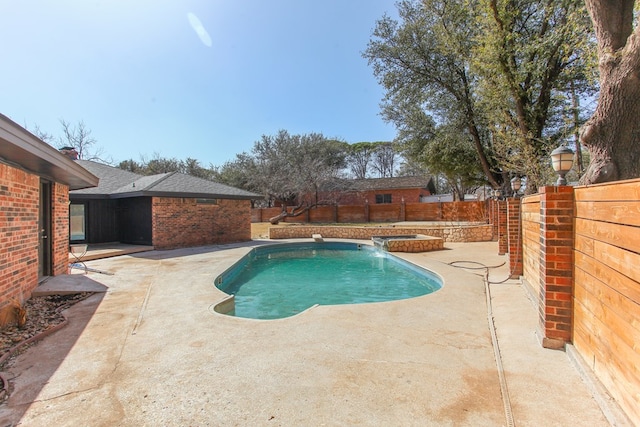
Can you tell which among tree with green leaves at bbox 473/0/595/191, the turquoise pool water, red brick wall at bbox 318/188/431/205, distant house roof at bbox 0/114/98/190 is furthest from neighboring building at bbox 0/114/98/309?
red brick wall at bbox 318/188/431/205

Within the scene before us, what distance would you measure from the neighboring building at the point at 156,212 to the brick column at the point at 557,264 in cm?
1237

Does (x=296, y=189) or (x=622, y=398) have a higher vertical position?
(x=296, y=189)

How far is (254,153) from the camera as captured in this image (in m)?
27.3

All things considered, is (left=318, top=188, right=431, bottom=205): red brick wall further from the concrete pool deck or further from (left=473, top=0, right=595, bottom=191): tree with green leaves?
the concrete pool deck

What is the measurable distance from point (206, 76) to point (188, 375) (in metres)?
11.0

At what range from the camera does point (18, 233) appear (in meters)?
4.84

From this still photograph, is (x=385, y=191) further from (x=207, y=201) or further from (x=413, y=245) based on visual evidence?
(x=207, y=201)

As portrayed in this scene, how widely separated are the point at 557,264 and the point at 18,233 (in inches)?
290

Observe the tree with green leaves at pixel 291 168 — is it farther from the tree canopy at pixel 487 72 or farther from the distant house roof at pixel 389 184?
the tree canopy at pixel 487 72

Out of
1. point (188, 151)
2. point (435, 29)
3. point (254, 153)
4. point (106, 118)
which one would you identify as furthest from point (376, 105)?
point (188, 151)

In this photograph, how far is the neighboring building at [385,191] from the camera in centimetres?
2770

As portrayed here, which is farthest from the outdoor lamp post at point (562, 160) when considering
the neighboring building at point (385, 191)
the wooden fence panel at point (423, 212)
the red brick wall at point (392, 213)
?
the neighboring building at point (385, 191)

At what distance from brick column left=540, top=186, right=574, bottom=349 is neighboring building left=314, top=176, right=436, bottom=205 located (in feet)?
74.3

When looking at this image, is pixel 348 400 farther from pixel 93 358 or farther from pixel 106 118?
pixel 106 118
